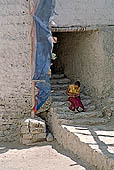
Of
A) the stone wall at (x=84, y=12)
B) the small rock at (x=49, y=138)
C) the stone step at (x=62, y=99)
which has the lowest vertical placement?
the small rock at (x=49, y=138)

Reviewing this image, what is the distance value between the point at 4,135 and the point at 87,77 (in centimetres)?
274

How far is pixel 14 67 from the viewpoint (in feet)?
27.5

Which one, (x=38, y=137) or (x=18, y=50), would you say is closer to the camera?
(x=38, y=137)

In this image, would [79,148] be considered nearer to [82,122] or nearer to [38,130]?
[82,122]

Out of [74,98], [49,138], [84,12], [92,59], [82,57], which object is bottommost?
[49,138]

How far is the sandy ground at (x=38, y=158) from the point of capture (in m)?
6.54

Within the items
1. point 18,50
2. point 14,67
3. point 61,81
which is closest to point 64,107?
point 14,67

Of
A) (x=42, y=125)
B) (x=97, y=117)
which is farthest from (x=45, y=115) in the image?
(x=97, y=117)

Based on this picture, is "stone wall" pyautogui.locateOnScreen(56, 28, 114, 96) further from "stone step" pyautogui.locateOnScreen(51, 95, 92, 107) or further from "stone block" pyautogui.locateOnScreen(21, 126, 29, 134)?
"stone block" pyautogui.locateOnScreen(21, 126, 29, 134)

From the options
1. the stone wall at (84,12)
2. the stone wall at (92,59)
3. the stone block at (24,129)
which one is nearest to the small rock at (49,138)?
the stone block at (24,129)

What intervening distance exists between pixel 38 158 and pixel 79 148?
0.94 meters

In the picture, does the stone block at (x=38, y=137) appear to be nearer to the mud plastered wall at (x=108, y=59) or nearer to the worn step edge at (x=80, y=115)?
the worn step edge at (x=80, y=115)

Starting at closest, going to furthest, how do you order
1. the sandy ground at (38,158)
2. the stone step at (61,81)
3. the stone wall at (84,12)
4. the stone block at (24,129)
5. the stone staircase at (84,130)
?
1. the stone staircase at (84,130)
2. the sandy ground at (38,158)
3. the stone block at (24,129)
4. the stone wall at (84,12)
5. the stone step at (61,81)

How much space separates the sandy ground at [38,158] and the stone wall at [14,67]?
0.68 metres
